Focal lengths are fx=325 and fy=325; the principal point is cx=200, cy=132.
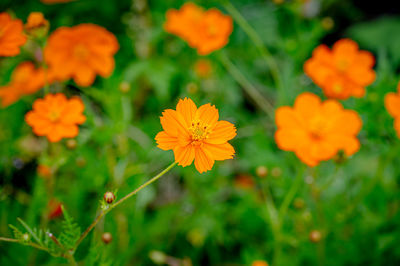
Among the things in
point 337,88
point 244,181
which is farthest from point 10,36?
point 244,181

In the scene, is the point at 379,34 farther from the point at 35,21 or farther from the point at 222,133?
the point at 35,21

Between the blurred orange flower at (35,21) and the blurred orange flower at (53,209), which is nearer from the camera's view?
the blurred orange flower at (35,21)

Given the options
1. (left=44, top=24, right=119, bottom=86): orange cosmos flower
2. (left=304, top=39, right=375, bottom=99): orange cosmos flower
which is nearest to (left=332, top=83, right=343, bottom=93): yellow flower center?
(left=304, top=39, right=375, bottom=99): orange cosmos flower

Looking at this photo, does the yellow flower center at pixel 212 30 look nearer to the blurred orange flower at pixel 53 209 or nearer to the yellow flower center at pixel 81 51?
the yellow flower center at pixel 81 51

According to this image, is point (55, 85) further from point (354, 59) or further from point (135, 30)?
point (354, 59)

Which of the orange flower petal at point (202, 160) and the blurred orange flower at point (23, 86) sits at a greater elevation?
the orange flower petal at point (202, 160)

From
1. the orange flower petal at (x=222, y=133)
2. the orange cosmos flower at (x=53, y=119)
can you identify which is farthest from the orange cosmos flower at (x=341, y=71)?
the orange cosmos flower at (x=53, y=119)

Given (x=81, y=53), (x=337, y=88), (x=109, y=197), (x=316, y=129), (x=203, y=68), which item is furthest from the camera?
(x=203, y=68)
